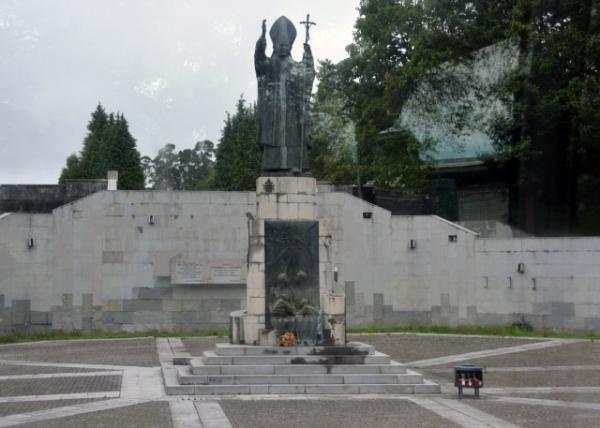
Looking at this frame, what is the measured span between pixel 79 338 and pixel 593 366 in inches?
628

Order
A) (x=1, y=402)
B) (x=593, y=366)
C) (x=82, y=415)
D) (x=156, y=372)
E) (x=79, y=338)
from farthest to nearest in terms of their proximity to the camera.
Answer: (x=79, y=338), (x=593, y=366), (x=156, y=372), (x=1, y=402), (x=82, y=415)

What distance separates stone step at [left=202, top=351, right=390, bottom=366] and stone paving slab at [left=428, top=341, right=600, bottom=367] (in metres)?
4.25

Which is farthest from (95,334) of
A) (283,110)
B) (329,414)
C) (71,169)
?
(71,169)

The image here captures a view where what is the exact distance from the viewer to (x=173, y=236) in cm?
3123

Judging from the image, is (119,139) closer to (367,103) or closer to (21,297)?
(367,103)

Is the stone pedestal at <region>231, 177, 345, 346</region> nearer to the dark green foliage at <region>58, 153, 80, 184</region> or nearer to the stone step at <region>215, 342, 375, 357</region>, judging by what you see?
the stone step at <region>215, 342, 375, 357</region>

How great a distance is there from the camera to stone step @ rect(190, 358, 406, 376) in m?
18.1

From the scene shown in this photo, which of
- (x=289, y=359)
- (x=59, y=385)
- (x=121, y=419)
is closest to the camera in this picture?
(x=121, y=419)

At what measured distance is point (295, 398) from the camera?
55.4 ft

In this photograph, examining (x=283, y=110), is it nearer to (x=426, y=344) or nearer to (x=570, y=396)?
(x=570, y=396)

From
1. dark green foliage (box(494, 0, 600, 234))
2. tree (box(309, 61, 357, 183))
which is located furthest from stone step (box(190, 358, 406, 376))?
tree (box(309, 61, 357, 183))

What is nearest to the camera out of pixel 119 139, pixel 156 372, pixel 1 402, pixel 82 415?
pixel 82 415

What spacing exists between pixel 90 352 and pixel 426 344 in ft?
31.3

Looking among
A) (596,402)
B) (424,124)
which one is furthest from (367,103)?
(596,402)
